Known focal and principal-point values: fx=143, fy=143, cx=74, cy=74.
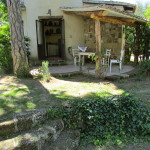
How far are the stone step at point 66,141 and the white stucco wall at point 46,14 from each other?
5.88 metres

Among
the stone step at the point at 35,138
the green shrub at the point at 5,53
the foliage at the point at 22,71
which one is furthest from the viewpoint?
the green shrub at the point at 5,53

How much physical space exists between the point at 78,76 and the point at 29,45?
11.7 feet

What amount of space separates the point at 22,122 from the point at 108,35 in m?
6.88

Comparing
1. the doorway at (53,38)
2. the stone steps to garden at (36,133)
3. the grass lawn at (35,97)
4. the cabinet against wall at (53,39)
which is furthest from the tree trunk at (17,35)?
the cabinet against wall at (53,39)

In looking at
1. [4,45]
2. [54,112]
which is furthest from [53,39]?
[54,112]

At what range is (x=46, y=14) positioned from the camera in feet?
24.5

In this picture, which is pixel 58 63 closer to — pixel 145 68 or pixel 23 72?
pixel 23 72

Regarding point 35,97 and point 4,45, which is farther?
point 4,45

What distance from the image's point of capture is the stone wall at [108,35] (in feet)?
25.2

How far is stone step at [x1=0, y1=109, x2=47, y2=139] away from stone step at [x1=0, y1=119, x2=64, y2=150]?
120 mm

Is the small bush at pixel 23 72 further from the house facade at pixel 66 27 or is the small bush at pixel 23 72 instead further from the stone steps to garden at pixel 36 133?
the house facade at pixel 66 27

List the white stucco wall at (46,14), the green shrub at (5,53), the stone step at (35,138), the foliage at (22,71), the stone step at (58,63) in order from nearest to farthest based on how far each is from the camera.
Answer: the stone step at (35,138) → the foliage at (22,71) → the green shrub at (5,53) → the white stucco wall at (46,14) → the stone step at (58,63)

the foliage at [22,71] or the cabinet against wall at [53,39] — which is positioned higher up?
the cabinet against wall at [53,39]

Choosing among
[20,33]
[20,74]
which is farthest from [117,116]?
[20,33]
